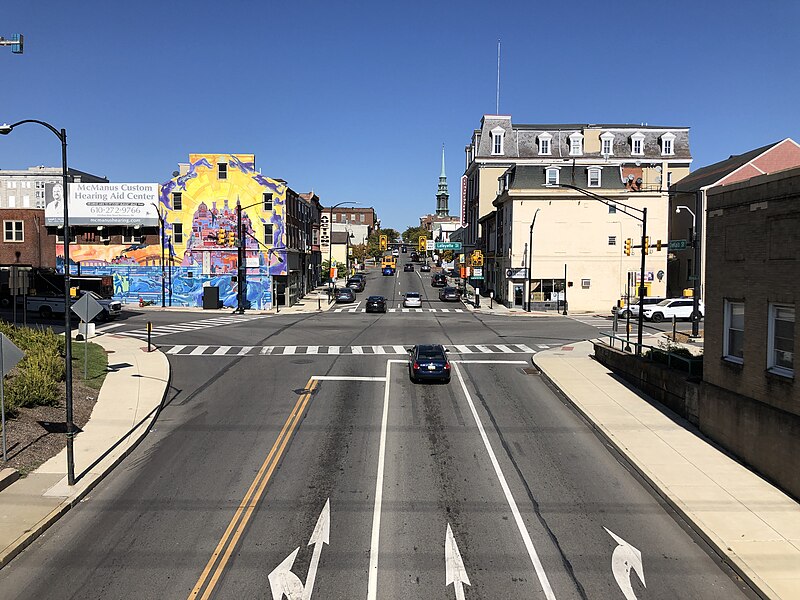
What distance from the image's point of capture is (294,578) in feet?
30.6

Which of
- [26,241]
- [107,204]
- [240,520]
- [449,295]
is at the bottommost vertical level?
[240,520]

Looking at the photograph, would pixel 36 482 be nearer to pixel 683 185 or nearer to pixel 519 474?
pixel 519 474

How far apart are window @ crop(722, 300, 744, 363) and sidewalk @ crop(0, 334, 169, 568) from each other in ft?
48.9

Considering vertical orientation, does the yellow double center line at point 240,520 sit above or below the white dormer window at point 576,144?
below

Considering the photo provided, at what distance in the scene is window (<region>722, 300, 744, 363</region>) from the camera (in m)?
15.5

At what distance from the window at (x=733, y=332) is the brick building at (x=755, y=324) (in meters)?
0.02

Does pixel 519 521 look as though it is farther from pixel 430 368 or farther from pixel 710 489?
pixel 430 368

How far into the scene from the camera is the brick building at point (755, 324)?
43.4 feet

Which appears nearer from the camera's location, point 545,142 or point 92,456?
point 92,456

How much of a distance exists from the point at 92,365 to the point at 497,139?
239 ft

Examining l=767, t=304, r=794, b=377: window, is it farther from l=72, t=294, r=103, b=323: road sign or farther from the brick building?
l=72, t=294, r=103, b=323: road sign

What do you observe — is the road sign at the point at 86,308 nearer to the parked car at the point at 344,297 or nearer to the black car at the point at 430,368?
the black car at the point at 430,368

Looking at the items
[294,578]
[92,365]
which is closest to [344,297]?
[92,365]

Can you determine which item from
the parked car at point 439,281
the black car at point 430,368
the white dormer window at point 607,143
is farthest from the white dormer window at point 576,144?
the black car at point 430,368
